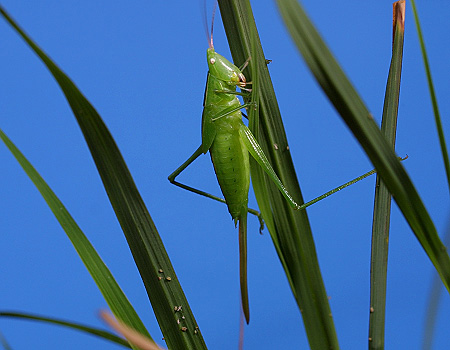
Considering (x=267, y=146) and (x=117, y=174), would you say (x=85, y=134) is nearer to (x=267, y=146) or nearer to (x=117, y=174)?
(x=117, y=174)

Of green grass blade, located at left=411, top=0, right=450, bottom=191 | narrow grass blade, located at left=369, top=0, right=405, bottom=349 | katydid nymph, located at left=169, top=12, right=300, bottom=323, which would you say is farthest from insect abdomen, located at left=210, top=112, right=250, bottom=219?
green grass blade, located at left=411, top=0, right=450, bottom=191

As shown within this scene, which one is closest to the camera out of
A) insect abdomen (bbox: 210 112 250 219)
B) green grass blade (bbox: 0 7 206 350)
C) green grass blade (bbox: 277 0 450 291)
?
green grass blade (bbox: 277 0 450 291)

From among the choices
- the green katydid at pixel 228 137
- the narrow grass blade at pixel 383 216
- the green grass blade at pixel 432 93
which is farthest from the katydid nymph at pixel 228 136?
the green grass blade at pixel 432 93

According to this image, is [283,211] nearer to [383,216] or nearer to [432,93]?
[383,216]

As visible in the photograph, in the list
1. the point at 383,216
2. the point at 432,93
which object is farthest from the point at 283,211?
the point at 432,93

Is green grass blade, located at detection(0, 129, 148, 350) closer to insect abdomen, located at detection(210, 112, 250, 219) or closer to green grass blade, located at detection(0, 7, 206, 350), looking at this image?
green grass blade, located at detection(0, 7, 206, 350)
